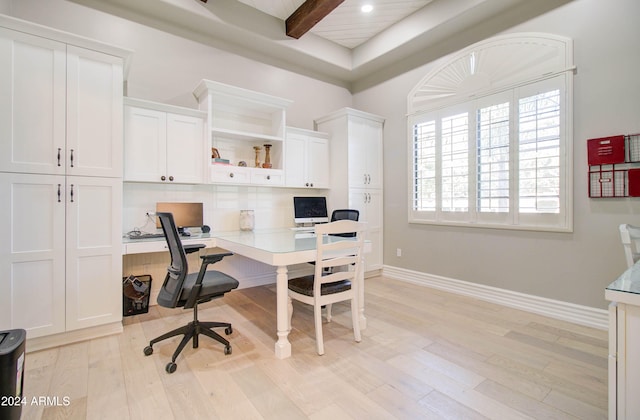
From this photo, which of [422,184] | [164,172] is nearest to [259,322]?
[164,172]

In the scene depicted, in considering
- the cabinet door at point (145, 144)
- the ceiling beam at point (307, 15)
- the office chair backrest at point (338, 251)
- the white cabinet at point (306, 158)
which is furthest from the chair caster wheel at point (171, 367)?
the ceiling beam at point (307, 15)

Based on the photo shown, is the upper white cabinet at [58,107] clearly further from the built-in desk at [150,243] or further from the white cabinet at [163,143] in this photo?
the built-in desk at [150,243]

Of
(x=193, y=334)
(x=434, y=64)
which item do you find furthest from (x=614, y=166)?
(x=193, y=334)

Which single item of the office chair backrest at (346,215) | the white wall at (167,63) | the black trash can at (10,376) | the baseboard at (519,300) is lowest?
the baseboard at (519,300)

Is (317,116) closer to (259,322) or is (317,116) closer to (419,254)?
(419,254)

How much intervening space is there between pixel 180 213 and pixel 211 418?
7.41 feet

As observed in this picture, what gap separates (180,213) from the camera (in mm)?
3252

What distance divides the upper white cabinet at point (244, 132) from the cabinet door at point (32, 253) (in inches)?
55.4

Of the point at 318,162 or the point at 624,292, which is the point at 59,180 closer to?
the point at 318,162

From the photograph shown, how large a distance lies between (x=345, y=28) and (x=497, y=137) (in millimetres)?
2442

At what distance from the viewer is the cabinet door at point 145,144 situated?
114 inches

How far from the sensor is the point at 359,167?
4.27 metres

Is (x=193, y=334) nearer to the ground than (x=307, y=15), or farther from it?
nearer to the ground

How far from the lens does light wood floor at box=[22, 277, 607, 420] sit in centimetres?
157
